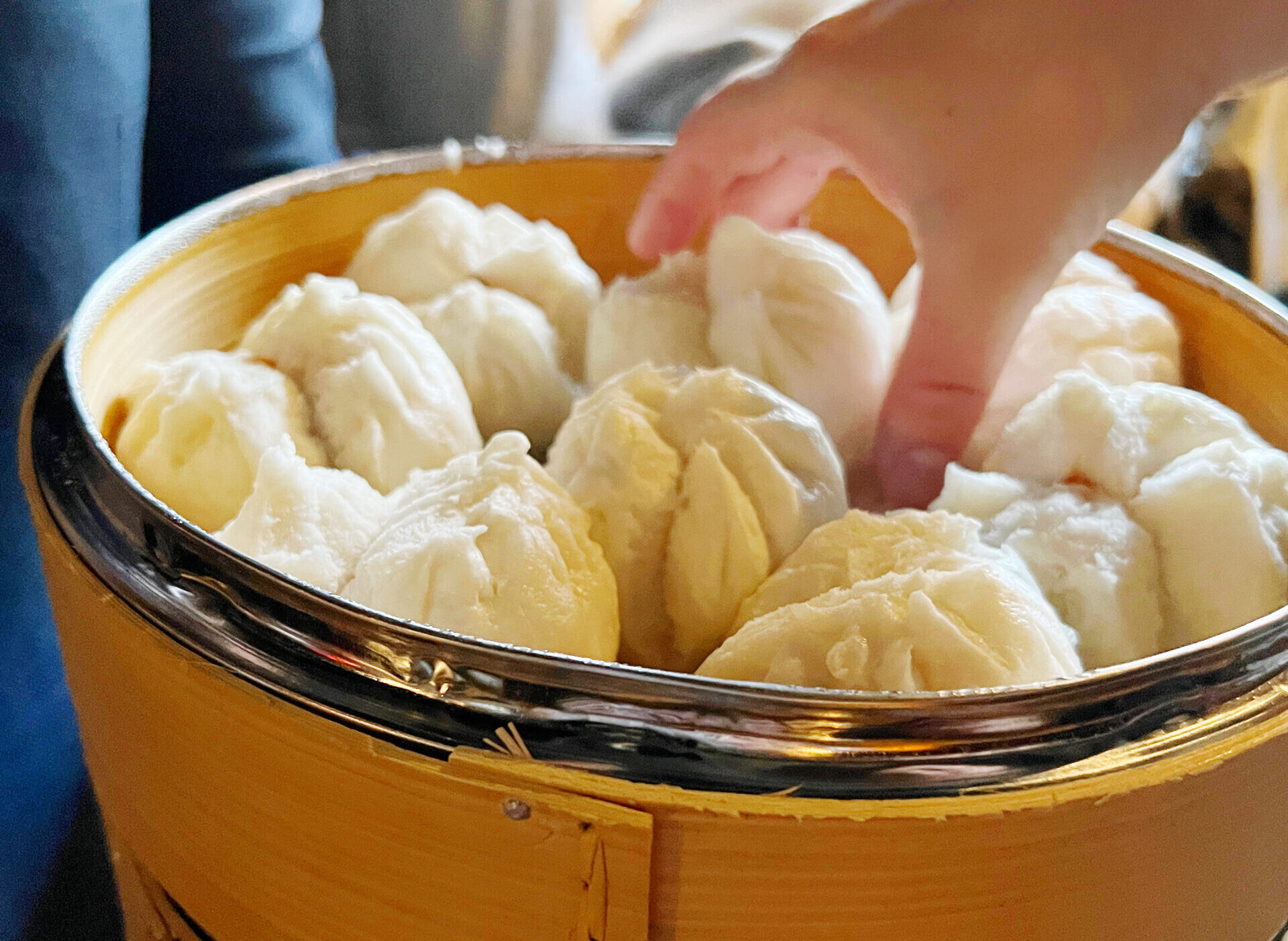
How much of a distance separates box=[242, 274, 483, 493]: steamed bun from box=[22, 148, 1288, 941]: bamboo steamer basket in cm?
14

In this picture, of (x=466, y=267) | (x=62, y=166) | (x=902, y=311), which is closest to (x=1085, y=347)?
(x=902, y=311)

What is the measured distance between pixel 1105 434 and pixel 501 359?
1.09 feet

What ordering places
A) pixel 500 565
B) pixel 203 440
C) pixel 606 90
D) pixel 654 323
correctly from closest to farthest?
pixel 500 565, pixel 203 440, pixel 654 323, pixel 606 90

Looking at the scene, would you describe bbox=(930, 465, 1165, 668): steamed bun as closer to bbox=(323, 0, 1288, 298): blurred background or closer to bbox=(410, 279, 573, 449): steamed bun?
bbox=(410, 279, 573, 449): steamed bun

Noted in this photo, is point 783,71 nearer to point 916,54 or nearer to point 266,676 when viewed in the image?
point 916,54

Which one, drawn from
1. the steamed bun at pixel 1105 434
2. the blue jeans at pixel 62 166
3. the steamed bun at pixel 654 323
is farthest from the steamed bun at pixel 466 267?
the steamed bun at pixel 1105 434

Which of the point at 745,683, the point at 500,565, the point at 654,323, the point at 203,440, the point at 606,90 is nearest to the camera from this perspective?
the point at 745,683

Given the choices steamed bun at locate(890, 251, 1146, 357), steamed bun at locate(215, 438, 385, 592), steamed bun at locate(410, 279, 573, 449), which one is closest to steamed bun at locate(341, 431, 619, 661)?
steamed bun at locate(215, 438, 385, 592)

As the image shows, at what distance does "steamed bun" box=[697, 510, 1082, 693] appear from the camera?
38cm

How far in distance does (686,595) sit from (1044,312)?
312 millimetres

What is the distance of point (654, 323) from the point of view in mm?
628

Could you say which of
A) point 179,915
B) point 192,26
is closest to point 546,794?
point 179,915

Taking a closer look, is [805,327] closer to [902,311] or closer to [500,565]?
[902,311]

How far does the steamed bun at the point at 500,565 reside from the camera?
41 centimetres
